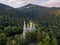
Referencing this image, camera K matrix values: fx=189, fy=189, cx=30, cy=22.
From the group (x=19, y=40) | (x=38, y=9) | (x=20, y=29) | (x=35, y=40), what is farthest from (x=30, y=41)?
(x=38, y=9)

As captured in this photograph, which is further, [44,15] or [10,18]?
[44,15]

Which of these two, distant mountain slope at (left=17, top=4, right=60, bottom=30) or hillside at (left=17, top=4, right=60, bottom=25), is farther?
hillside at (left=17, top=4, right=60, bottom=25)

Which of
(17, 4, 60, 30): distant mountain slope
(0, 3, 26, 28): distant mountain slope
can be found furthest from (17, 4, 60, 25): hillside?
(0, 3, 26, 28): distant mountain slope

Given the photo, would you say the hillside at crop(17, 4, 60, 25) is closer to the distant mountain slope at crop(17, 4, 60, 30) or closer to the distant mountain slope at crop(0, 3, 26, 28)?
the distant mountain slope at crop(17, 4, 60, 30)

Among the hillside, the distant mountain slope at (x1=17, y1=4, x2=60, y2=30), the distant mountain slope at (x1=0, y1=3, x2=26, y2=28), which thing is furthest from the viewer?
the hillside

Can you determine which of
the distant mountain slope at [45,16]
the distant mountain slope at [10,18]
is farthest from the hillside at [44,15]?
the distant mountain slope at [10,18]

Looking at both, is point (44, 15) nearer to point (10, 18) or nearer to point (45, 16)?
point (45, 16)

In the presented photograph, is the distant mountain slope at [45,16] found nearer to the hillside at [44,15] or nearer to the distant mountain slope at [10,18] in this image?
the hillside at [44,15]

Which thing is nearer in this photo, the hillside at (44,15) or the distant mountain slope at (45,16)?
the distant mountain slope at (45,16)

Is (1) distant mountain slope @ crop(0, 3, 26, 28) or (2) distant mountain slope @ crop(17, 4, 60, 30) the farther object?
(2) distant mountain slope @ crop(17, 4, 60, 30)

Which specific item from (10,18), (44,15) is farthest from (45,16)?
(10,18)

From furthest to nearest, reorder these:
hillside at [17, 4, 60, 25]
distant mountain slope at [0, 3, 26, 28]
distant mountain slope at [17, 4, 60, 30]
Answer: hillside at [17, 4, 60, 25] → distant mountain slope at [17, 4, 60, 30] → distant mountain slope at [0, 3, 26, 28]

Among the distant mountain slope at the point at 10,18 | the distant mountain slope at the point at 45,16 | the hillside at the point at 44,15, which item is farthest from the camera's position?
the hillside at the point at 44,15
